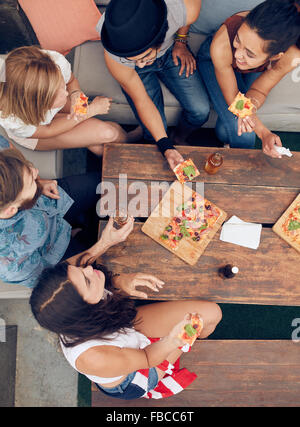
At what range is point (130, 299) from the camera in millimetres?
2061

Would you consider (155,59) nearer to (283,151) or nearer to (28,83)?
(28,83)

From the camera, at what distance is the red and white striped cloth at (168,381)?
1.99 metres

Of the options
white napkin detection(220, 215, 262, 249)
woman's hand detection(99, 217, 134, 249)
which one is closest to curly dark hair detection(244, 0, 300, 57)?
white napkin detection(220, 215, 262, 249)

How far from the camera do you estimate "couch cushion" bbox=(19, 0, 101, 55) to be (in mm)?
2527

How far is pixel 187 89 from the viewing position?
2.70 m

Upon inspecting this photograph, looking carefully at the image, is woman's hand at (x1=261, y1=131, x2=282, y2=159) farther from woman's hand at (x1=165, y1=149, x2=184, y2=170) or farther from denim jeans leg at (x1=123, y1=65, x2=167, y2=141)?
denim jeans leg at (x1=123, y1=65, x2=167, y2=141)

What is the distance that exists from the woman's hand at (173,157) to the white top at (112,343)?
118 cm

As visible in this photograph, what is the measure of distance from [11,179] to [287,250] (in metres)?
1.83

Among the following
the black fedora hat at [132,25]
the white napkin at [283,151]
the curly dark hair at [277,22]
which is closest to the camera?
the black fedora hat at [132,25]

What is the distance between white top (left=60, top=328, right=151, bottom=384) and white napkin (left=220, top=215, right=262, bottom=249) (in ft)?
2.89

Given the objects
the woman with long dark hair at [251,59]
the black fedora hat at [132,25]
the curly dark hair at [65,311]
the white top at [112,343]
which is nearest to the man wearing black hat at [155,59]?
the black fedora hat at [132,25]

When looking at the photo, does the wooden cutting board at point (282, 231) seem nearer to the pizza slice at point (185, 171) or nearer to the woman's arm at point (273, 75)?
the pizza slice at point (185, 171)

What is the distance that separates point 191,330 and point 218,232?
68 centimetres

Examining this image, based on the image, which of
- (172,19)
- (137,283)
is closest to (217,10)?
(172,19)
